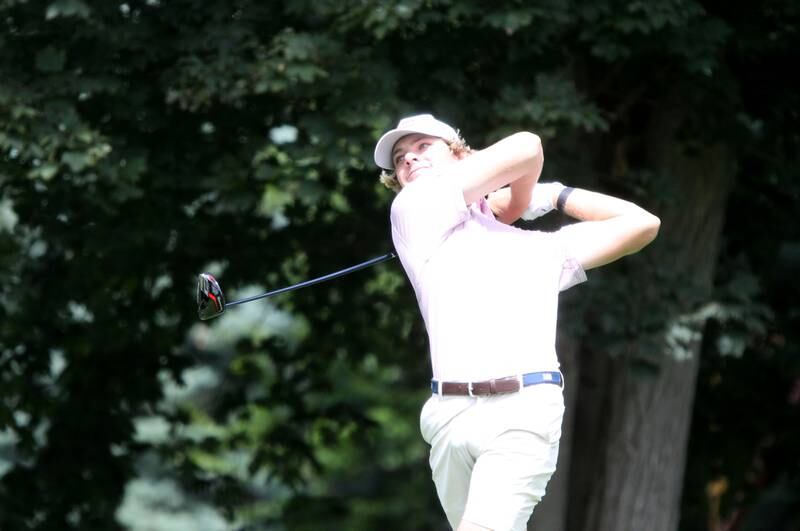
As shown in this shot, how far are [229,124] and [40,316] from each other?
7.09 feet

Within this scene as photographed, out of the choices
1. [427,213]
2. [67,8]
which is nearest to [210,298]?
[427,213]

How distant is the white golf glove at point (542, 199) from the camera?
15.7 feet

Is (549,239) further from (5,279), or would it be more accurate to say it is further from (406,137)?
(5,279)

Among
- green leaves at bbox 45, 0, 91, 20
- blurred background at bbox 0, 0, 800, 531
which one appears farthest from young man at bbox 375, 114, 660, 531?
green leaves at bbox 45, 0, 91, 20

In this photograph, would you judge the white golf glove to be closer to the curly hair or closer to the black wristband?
the black wristband

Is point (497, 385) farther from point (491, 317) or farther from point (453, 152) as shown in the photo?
point (453, 152)

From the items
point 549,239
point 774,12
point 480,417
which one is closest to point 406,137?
point 549,239

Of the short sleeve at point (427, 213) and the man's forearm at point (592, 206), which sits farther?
the man's forearm at point (592, 206)

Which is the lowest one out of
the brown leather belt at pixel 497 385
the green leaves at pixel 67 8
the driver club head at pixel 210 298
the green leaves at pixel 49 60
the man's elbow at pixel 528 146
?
the green leaves at pixel 49 60

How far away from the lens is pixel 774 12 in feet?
31.8

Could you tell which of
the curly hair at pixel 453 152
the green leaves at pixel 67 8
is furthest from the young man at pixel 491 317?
the green leaves at pixel 67 8

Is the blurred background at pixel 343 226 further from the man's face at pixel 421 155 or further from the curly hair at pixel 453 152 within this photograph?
the man's face at pixel 421 155

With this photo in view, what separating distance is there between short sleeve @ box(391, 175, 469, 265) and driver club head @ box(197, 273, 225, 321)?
113 cm

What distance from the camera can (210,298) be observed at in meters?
5.52
